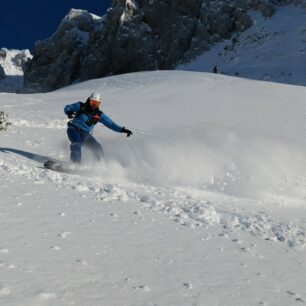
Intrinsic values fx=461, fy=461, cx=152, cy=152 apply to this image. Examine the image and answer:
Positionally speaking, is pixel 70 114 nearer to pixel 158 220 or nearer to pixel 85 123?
Answer: pixel 85 123

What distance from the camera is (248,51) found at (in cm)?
5638

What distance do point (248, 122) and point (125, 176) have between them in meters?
8.94

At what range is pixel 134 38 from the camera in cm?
7700

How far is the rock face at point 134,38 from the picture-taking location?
6738 centimetres

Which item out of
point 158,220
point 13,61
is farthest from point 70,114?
point 13,61

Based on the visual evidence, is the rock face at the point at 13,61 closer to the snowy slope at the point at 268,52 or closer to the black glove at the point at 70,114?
the snowy slope at the point at 268,52

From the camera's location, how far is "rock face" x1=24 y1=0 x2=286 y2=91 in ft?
221

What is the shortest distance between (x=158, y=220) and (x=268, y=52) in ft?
167

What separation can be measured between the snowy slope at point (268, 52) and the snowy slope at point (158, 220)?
112 feet

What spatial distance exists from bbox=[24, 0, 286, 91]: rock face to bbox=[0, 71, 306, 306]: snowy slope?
5561 cm

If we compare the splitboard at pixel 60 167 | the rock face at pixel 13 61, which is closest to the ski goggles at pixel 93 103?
the splitboard at pixel 60 167

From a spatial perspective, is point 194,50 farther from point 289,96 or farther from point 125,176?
point 125,176

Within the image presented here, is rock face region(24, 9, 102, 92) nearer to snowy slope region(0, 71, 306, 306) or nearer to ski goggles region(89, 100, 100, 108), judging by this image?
snowy slope region(0, 71, 306, 306)

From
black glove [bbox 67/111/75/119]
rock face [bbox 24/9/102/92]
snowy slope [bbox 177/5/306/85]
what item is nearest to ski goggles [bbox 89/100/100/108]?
black glove [bbox 67/111/75/119]
